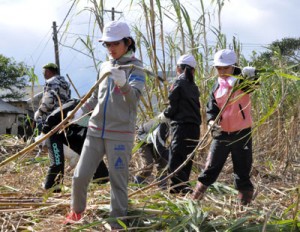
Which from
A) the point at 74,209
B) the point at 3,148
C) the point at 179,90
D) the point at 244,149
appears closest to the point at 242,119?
the point at 244,149

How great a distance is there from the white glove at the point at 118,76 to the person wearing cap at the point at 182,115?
1644 mm

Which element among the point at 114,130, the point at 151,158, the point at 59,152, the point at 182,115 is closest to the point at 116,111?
the point at 114,130

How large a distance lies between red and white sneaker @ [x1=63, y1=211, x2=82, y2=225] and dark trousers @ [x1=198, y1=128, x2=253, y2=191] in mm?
1161

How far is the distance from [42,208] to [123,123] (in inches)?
31.6

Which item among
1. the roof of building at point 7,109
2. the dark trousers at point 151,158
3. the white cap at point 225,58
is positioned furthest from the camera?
the roof of building at point 7,109

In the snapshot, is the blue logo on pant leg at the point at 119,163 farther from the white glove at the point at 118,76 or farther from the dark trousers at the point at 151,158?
the dark trousers at the point at 151,158

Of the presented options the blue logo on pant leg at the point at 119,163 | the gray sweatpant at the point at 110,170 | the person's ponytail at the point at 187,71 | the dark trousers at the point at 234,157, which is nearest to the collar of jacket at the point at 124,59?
the gray sweatpant at the point at 110,170

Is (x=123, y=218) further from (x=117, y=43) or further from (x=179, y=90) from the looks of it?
(x=179, y=90)

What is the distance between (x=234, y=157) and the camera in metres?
4.43

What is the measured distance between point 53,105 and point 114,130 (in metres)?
1.89

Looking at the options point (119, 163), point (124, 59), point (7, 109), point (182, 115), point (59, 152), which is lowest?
point (7, 109)

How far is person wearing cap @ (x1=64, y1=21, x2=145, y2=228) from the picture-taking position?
11.7 ft

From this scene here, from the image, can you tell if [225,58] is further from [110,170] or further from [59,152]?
[59,152]

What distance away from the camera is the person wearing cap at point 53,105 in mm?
5094
